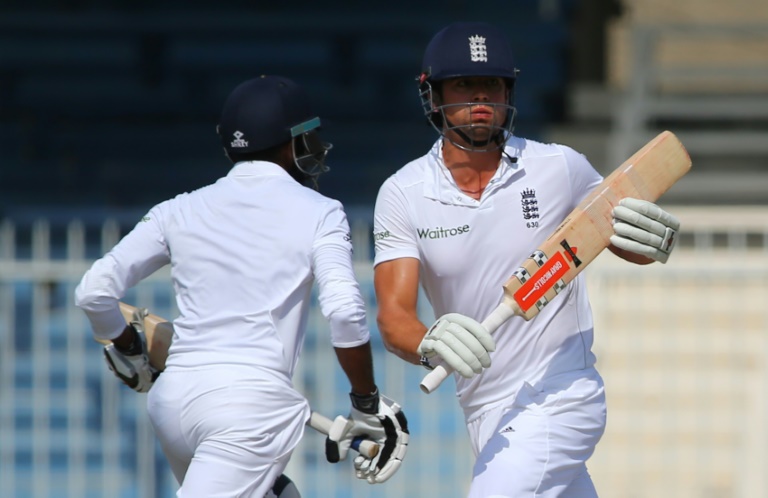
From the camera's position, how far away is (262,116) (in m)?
3.86

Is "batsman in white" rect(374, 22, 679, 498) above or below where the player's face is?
below

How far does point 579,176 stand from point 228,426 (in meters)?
1.21

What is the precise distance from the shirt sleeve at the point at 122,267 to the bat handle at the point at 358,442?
0.61 m

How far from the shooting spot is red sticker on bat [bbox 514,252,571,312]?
3.55 metres

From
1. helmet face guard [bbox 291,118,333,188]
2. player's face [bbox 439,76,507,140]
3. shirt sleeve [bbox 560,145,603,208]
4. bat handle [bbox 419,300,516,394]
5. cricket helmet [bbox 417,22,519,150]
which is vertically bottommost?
bat handle [bbox 419,300,516,394]

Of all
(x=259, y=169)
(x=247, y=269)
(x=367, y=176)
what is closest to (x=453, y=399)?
(x=367, y=176)

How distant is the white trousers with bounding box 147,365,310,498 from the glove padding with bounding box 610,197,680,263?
95 centimetres

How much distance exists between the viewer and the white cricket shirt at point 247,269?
11.9 feet

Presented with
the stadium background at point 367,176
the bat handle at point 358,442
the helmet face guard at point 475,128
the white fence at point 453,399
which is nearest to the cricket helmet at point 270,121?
the helmet face guard at point 475,128

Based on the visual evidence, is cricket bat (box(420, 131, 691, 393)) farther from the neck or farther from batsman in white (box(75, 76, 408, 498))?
batsman in white (box(75, 76, 408, 498))

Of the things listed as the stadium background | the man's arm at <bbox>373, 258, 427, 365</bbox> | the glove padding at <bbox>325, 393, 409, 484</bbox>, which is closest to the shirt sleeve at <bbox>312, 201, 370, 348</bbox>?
the man's arm at <bbox>373, 258, 427, 365</bbox>

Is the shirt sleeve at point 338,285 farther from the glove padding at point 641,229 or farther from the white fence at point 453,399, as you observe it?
the white fence at point 453,399

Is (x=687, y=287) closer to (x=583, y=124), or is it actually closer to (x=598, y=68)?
(x=583, y=124)

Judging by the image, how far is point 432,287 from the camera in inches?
157
